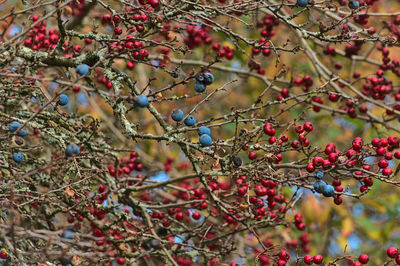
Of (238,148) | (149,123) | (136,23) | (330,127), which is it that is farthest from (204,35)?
(330,127)

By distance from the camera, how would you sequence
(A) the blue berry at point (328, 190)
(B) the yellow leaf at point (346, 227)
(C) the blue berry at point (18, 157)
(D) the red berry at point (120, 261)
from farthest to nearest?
(B) the yellow leaf at point (346, 227) < (D) the red berry at point (120, 261) < (C) the blue berry at point (18, 157) < (A) the blue berry at point (328, 190)

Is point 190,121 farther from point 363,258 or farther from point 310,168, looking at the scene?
point 363,258

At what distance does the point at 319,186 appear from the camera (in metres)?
2.88

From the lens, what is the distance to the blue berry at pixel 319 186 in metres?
2.87

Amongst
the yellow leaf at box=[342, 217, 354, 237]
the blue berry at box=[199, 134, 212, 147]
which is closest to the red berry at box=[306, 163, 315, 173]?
the blue berry at box=[199, 134, 212, 147]

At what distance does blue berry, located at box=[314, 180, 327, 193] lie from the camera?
2865 mm

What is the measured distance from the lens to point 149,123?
617cm

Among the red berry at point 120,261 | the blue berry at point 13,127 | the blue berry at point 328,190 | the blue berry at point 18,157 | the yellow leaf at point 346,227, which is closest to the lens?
the blue berry at point 328,190

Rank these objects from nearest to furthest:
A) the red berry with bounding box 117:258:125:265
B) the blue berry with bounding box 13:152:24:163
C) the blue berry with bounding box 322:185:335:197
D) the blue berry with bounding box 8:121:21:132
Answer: the blue berry with bounding box 322:185:335:197, the blue berry with bounding box 8:121:21:132, the blue berry with bounding box 13:152:24:163, the red berry with bounding box 117:258:125:265

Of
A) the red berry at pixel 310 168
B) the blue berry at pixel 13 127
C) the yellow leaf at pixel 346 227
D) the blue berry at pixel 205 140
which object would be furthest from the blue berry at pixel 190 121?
the yellow leaf at pixel 346 227

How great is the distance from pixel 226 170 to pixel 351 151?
0.70 metres

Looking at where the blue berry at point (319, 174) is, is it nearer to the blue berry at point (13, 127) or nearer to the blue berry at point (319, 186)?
the blue berry at point (319, 186)

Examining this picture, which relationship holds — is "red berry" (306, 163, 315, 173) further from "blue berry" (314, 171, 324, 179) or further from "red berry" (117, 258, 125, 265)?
"red berry" (117, 258, 125, 265)

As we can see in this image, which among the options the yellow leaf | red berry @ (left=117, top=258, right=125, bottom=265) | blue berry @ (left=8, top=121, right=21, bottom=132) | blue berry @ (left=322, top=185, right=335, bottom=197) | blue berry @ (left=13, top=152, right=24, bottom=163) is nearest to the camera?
blue berry @ (left=322, top=185, right=335, bottom=197)
